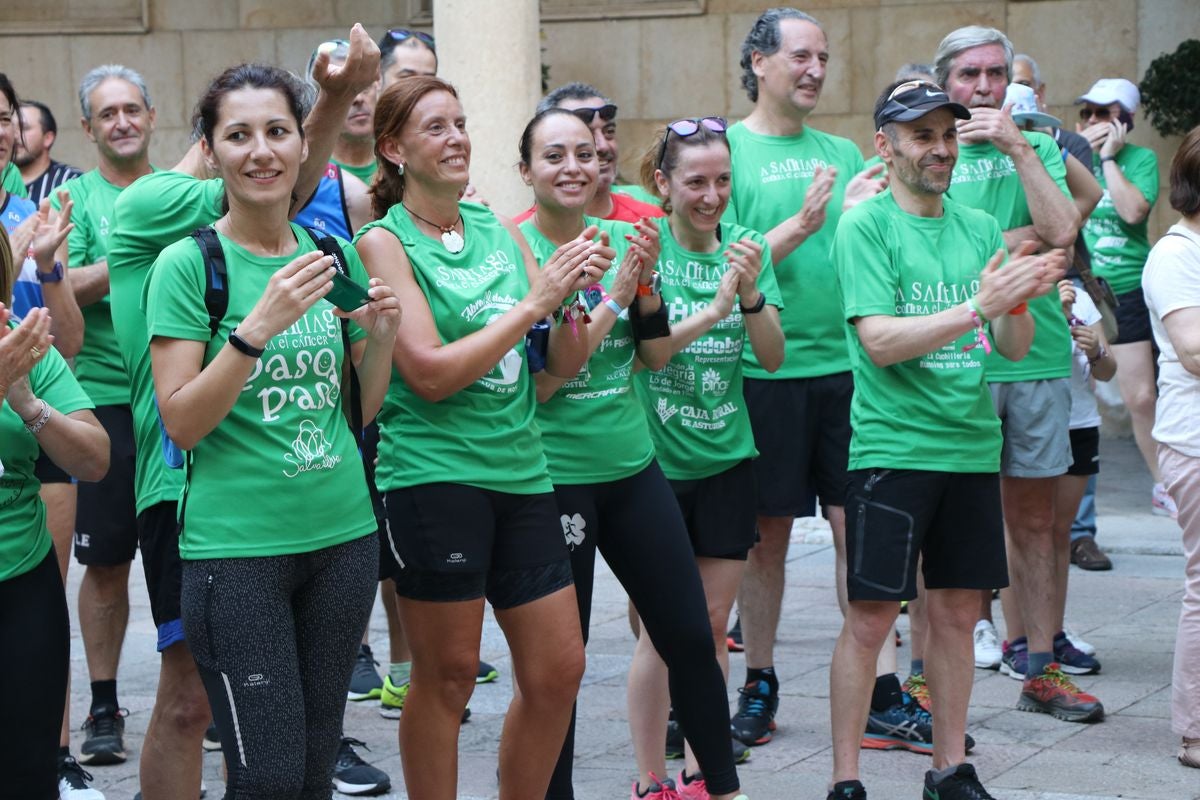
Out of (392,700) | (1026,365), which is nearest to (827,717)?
(1026,365)

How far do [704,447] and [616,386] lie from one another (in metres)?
0.51

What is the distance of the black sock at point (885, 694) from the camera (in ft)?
18.8

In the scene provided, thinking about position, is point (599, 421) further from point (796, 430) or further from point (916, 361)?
point (796, 430)

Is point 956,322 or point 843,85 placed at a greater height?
point 843,85

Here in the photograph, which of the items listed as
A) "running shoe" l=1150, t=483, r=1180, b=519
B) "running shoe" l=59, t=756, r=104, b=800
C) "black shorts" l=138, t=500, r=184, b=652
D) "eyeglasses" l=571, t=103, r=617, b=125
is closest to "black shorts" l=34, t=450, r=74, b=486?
"black shorts" l=138, t=500, r=184, b=652

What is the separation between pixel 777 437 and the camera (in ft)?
19.9

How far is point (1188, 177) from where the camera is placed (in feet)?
18.0

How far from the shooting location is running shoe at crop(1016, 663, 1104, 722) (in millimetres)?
5809

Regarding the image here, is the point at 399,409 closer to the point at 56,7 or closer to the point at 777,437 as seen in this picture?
the point at 777,437

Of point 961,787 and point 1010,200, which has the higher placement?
point 1010,200

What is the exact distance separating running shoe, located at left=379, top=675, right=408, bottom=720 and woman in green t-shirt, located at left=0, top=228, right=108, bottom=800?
2.40 m

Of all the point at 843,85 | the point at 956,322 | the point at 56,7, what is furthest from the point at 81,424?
the point at 56,7

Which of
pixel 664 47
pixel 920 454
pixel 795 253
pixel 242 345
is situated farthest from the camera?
pixel 664 47

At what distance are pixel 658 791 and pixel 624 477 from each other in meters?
0.97
